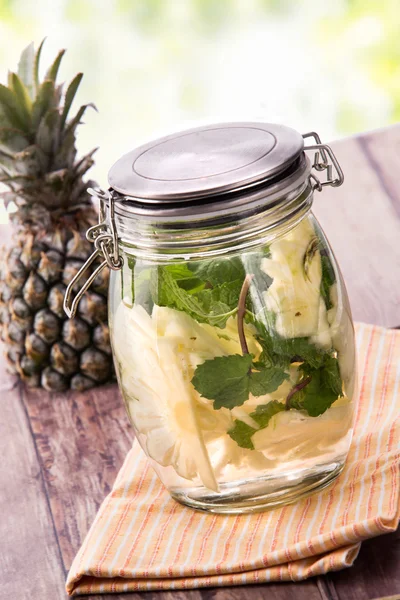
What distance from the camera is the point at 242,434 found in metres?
0.64

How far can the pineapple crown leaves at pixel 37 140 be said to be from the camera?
92 centimetres

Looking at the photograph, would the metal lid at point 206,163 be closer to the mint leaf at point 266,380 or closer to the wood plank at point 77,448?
the mint leaf at point 266,380

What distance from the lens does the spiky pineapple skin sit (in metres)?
0.95

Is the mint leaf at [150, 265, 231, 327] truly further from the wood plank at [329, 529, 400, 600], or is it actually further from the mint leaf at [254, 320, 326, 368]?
the wood plank at [329, 529, 400, 600]

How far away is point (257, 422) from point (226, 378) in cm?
5

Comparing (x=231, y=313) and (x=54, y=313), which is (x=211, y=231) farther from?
(x=54, y=313)

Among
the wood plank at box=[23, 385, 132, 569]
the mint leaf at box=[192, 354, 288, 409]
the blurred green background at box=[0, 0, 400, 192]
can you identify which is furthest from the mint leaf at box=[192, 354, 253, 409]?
the blurred green background at box=[0, 0, 400, 192]

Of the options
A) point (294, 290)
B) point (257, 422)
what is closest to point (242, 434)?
point (257, 422)

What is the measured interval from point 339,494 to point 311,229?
0.72ft

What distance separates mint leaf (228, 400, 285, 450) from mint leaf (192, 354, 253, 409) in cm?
2

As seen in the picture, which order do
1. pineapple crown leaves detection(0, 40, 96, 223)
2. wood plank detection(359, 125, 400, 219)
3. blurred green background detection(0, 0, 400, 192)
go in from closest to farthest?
pineapple crown leaves detection(0, 40, 96, 223), wood plank detection(359, 125, 400, 219), blurred green background detection(0, 0, 400, 192)

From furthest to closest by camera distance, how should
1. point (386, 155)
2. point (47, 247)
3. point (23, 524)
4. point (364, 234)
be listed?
point (386, 155) < point (364, 234) < point (47, 247) < point (23, 524)

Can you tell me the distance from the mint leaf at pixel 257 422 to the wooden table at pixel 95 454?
4.4 inches

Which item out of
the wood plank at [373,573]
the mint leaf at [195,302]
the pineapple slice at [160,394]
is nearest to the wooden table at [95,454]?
the wood plank at [373,573]
